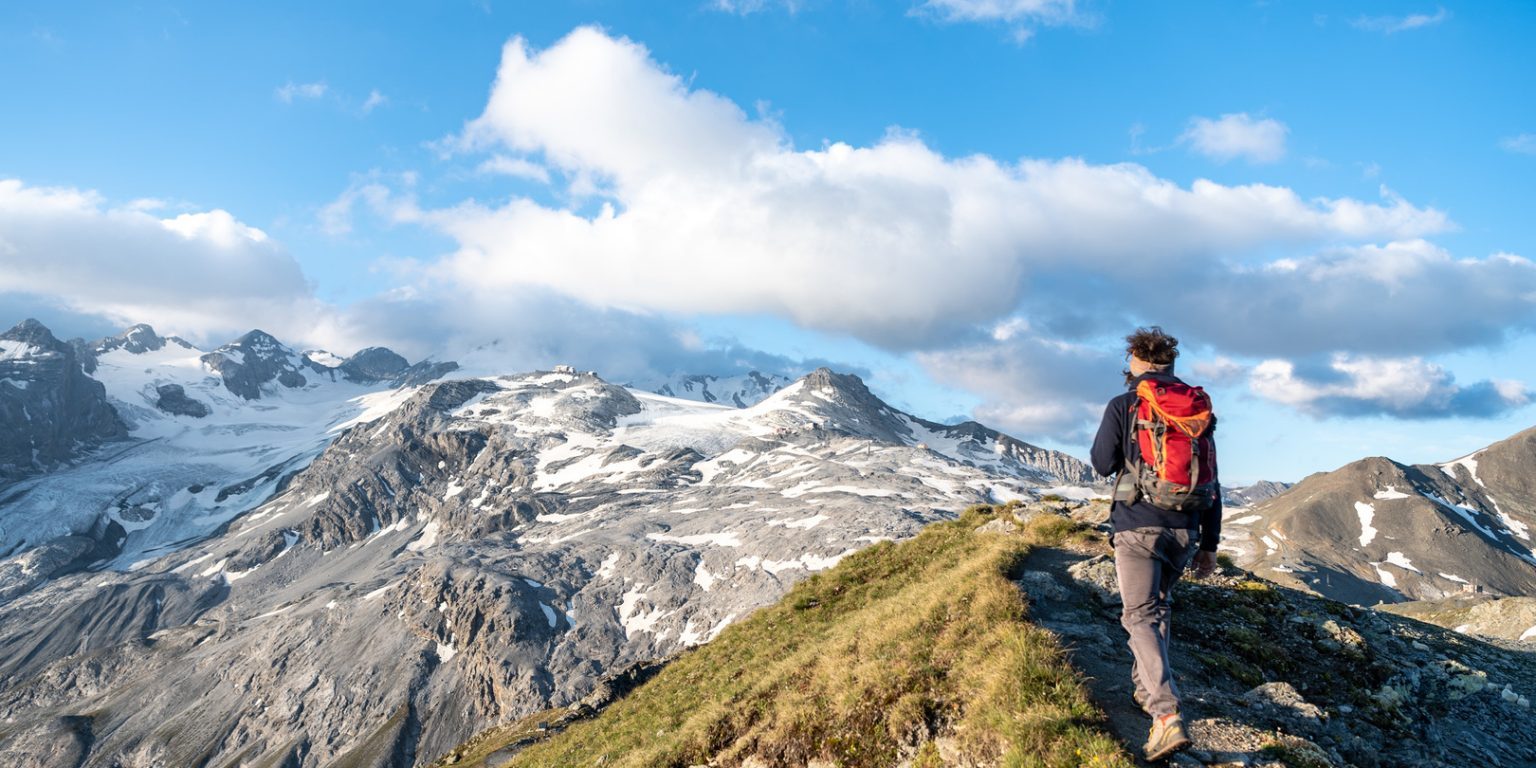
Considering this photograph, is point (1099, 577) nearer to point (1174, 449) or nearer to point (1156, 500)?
point (1156, 500)

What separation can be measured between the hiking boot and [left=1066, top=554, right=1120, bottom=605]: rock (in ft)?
19.9

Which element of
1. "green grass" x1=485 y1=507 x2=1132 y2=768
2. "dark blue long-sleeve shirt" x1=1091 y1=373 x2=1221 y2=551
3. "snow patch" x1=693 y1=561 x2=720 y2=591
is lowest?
"snow patch" x1=693 y1=561 x2=720 y2=591

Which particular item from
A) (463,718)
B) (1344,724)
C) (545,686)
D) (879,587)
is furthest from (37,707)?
(1344,724)

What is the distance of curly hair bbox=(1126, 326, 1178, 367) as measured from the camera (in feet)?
34.0

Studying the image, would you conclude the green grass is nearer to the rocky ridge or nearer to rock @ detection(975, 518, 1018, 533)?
the rocky ridge

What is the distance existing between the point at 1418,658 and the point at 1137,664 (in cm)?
922

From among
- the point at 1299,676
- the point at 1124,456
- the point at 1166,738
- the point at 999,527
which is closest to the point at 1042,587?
the point at 1299,676

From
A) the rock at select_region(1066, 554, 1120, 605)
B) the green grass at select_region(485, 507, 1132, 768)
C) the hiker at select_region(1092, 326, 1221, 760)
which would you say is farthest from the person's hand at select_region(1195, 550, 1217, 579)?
the rock at select_region(1066, 554, 1120, 605)

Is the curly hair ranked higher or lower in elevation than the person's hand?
higher

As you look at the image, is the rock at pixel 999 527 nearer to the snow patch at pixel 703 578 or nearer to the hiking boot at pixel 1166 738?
the hiking boot at pixel 1166 738

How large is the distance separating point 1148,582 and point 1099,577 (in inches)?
258

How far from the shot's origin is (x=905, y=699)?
11.3 meters

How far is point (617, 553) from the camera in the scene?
194 m

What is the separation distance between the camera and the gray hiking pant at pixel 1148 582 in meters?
9.62
